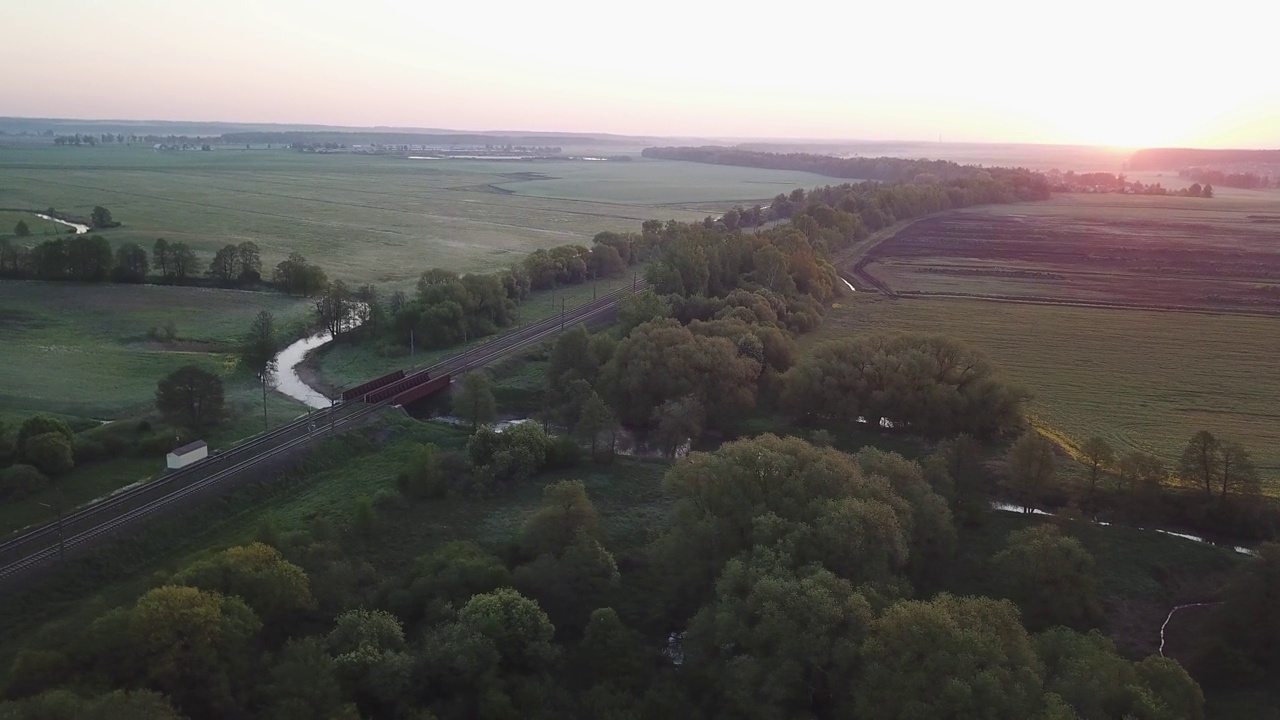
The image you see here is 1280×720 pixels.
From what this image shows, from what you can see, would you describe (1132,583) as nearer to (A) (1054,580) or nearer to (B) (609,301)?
(A) (1054,580)

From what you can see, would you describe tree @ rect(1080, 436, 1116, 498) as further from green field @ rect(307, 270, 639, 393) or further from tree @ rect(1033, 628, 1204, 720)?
green field @ rect(307, 270, 639, 393)

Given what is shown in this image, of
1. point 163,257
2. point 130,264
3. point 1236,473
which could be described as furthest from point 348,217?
point 1236,473

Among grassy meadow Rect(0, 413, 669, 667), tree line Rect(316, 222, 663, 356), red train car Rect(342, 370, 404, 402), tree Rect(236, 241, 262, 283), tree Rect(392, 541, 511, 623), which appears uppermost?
tree Rect(236, 241, 262, 283)

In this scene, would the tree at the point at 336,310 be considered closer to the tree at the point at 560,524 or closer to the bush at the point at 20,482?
the bush at the point at 20,482

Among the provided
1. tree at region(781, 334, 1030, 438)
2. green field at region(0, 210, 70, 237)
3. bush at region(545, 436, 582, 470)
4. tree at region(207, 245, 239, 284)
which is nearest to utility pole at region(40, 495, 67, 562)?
bush at region(545, 436, 582, 470)

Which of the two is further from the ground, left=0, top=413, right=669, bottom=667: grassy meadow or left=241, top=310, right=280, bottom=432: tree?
left=241, top=310, right=280, bottom=432: tree

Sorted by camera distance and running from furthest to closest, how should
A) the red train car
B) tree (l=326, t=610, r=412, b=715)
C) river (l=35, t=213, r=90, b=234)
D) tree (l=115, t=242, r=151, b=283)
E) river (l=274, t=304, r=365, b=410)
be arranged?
1. river (l=35, t=213, r=90, b=234)
2. tree (l=115, t=242, r=151, b=283)
3. river (l=274, t=304, r=365, b=410)
4. the red train car
5. tree (l=326, t=610, r=412, b=715)

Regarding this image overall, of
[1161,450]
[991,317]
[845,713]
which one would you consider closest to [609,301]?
[991,317]
